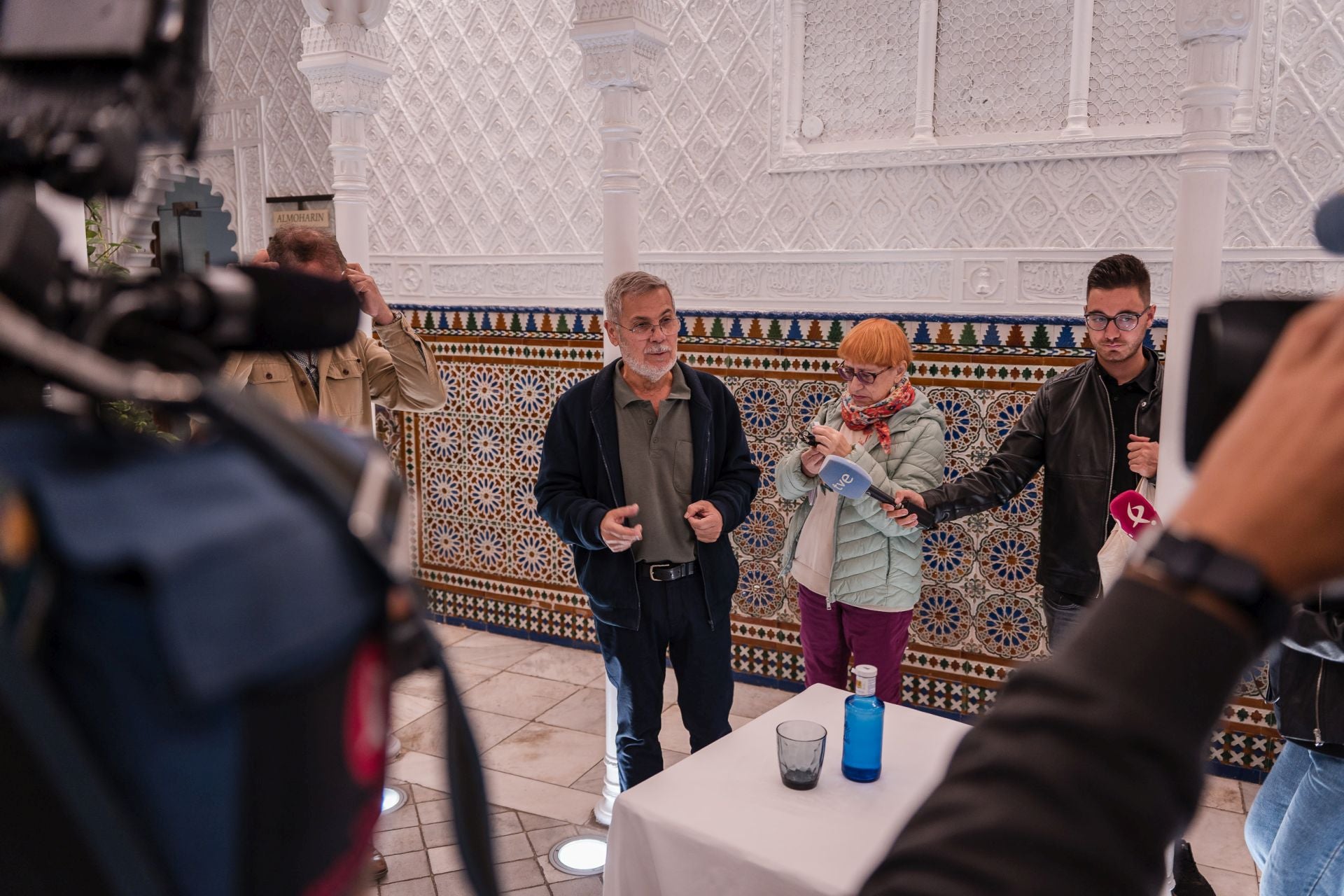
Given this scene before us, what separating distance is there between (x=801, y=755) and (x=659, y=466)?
3.51ft

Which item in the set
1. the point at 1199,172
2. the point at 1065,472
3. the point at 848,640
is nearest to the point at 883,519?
the point at 848,640

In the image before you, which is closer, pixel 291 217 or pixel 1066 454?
pixel 1066 454

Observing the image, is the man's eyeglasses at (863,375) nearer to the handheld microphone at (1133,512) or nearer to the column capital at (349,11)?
the handheld microphone at (1133,512)

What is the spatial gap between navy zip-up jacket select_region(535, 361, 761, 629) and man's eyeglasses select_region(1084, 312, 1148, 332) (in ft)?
3.34

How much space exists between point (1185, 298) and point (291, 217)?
4.00m

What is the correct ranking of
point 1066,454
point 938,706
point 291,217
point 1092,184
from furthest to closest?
point 291,217, point 938,706, point 1092,184, point 1066,454

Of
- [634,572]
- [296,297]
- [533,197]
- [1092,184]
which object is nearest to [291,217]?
[533,197]

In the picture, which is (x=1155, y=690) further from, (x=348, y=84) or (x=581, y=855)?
(x=348, y=84)

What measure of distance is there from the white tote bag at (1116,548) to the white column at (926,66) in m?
1.56

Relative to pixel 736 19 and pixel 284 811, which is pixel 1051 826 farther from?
pixel 736 19

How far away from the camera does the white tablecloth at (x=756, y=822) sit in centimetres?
153

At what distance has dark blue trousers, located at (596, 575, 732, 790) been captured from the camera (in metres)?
2.62

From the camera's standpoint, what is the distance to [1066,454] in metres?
2.74

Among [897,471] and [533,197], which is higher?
[533,197]
